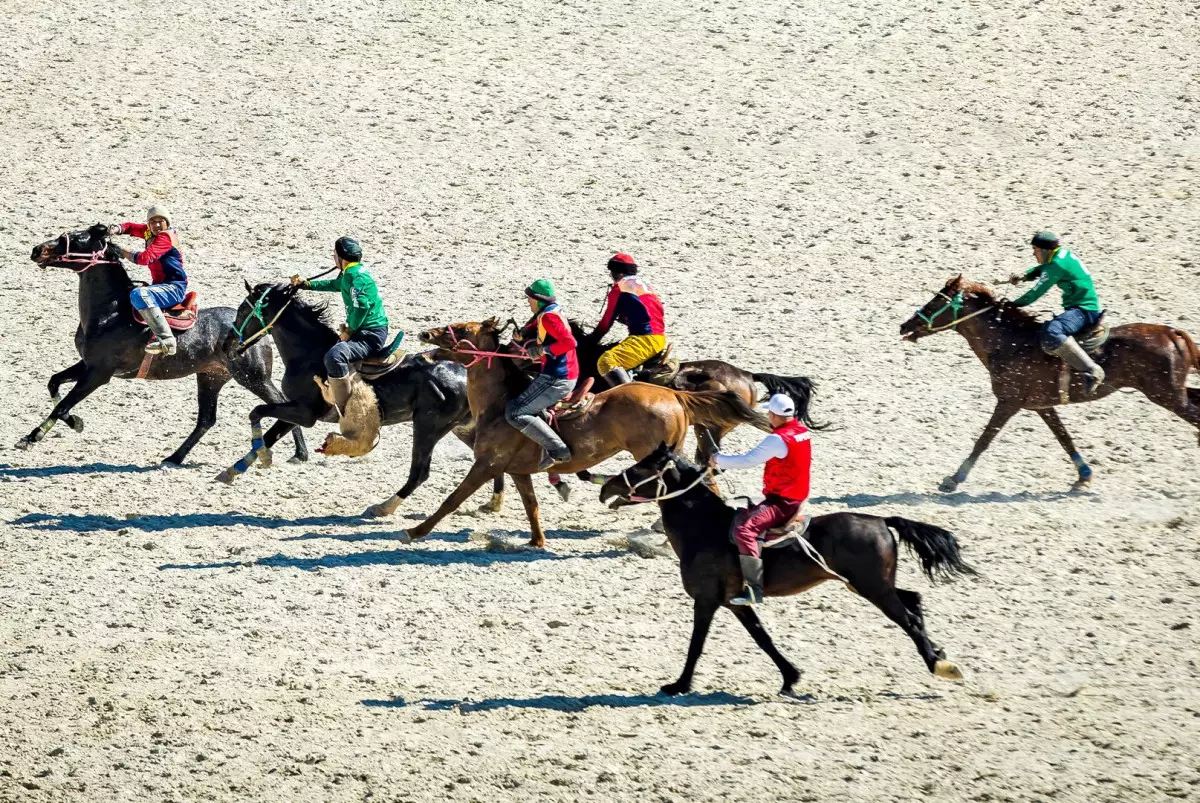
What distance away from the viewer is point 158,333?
1441cm

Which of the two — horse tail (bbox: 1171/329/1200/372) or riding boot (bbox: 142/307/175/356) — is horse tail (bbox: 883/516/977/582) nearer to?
horse tail (bbox: 1171/329/1200/372)

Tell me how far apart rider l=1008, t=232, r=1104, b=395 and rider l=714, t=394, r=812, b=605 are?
5102mm

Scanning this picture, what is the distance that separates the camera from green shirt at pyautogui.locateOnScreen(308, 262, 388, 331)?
1300 centimetres

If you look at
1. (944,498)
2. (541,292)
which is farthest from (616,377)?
(944,498)

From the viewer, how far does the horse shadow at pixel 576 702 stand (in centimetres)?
932

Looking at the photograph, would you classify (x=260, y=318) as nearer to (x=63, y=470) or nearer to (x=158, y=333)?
(x=158, y=333)

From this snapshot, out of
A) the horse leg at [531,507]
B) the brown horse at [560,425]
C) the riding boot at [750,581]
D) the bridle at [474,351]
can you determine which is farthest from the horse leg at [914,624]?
Result: the bridle at [474,351]

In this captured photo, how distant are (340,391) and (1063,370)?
21.2ft

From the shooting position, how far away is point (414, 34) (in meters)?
25.1

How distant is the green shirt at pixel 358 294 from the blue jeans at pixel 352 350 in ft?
0.21

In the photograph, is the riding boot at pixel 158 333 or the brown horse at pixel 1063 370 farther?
the riding boot at pixel 158 333

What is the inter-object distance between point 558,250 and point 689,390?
728 cm

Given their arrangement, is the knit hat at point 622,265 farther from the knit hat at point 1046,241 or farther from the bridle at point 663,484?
the bridle at point 663,484

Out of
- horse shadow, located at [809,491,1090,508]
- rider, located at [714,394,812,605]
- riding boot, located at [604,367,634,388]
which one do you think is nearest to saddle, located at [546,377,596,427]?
riding boot, located at [604,367,634,388]
